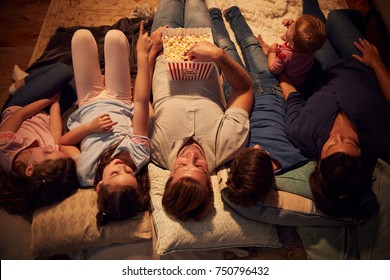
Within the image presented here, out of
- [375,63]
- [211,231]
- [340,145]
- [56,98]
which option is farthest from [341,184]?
[56,98]

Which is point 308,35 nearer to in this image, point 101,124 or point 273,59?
point 273,59

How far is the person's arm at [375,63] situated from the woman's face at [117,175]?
1339 mm

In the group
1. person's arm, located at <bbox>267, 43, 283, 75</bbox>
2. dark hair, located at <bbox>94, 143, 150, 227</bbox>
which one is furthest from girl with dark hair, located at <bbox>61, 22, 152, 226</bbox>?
person's arm, located at <bbox>267, 43, 283, 75</bbox>

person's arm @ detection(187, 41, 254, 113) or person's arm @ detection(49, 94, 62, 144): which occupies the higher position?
person's arm @ detection(187, 41, 254, 113)

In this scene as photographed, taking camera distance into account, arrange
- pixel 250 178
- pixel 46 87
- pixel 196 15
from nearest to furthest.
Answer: pixel 250 178 < pixel 46 87 < pixel 196 15

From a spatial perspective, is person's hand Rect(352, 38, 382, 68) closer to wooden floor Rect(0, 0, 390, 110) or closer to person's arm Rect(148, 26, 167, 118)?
wooden floor Rect(0, 0, 390, 110)

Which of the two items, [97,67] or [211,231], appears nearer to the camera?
[211,231]

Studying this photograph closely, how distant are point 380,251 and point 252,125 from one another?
0.78 metres

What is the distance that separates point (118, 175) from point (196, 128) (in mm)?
423

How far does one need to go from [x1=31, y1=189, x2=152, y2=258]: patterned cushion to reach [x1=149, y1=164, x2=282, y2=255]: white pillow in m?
0.08

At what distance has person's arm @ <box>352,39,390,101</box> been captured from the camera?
1.53 m

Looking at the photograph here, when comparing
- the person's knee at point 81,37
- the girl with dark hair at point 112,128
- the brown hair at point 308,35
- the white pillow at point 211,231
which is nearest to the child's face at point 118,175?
the girl with dark hair at point 112,128

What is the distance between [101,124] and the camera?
4.52 feet
